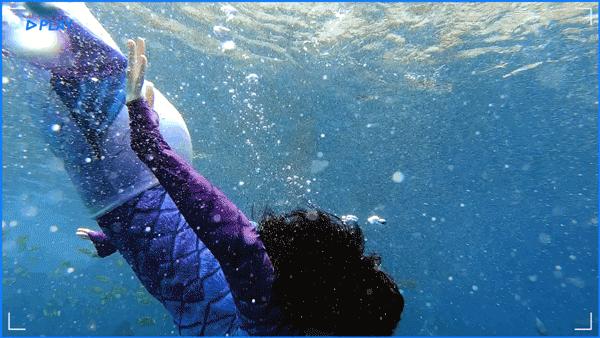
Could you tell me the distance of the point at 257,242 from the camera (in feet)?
6.62

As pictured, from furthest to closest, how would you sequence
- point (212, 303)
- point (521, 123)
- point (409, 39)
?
point (521, 123), point (409, 39), point (212, 303)

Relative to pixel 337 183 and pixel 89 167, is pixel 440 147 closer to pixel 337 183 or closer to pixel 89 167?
pixel 337 183

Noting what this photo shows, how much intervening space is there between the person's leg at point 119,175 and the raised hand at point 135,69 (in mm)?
48

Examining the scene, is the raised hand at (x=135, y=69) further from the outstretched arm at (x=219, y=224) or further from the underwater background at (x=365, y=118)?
the underwater background at (x=365, y=118)

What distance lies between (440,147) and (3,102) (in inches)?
860

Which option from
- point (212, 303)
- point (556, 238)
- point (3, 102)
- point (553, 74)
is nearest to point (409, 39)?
point (553, 74)

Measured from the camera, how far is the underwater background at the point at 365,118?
12.1m

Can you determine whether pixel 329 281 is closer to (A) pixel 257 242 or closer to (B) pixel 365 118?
(A) pixel 257 242

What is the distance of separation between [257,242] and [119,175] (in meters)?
1.25

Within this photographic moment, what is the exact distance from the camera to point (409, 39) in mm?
12773

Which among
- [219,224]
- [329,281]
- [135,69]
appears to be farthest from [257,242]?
[135,69]

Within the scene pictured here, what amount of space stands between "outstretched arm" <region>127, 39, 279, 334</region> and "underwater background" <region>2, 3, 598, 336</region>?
1.10 metres

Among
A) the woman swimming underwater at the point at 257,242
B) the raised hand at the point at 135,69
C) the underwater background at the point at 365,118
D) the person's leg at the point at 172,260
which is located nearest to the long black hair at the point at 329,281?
the woman swimming underwater at the point at 257,242

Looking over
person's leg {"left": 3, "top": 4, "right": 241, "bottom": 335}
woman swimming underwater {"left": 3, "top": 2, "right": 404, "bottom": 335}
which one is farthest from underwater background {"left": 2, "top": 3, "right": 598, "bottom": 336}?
woman swimming underwater {"left": 3, "top": 2, "right": 404, "bottom": 335}
